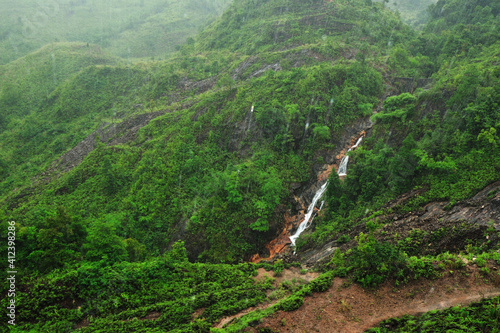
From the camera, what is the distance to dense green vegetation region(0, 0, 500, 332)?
594 inches

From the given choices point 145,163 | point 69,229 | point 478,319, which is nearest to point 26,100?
point 145,163

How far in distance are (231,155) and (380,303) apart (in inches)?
911

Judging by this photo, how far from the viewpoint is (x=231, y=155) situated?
3328 centimetres

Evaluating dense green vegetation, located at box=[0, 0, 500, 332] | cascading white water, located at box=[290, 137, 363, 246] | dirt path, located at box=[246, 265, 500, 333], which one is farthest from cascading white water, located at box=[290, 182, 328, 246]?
dirt path, located at box=[246, 265, 500, 333]

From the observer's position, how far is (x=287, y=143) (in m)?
32.2

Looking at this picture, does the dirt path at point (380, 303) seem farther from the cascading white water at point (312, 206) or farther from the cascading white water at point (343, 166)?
the cascading white water at point (343, 166)

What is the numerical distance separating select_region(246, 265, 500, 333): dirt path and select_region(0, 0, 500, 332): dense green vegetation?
0.61 m

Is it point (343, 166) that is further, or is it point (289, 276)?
point (343, 166)

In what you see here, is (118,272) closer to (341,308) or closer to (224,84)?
(341,308)

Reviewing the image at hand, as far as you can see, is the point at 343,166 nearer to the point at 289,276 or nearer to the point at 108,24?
the point at 289,276

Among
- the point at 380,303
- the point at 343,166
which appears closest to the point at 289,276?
the point at 380,303

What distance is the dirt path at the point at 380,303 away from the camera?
40.7ft

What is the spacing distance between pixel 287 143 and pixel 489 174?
61.1ft

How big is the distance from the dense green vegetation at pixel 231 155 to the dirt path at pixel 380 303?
0.61 m
